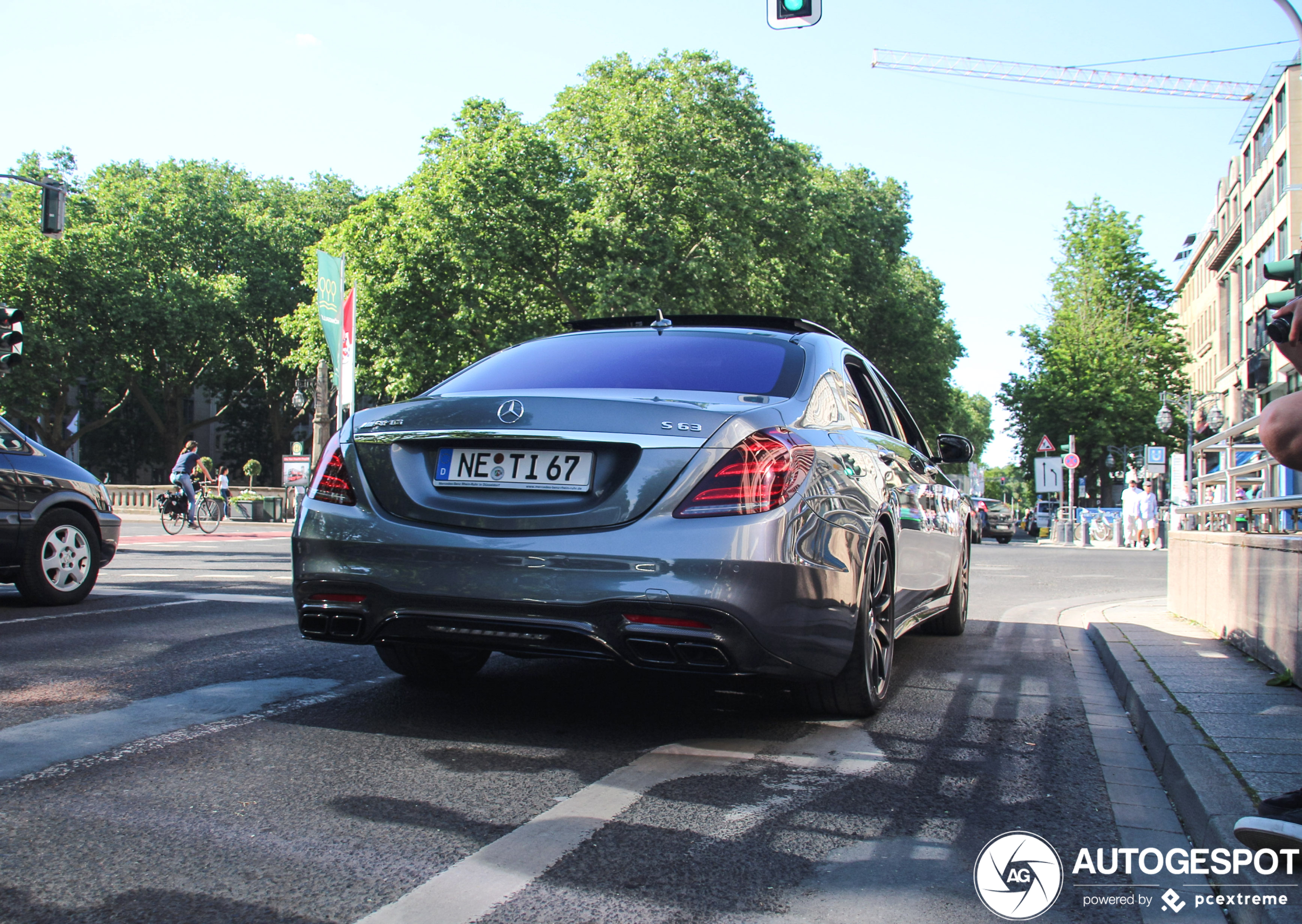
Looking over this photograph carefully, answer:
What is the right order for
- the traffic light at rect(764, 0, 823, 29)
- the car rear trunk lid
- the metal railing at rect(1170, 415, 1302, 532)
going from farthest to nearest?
1. the traffic light at rect(764, 0, 823, 29)
2. the metal railing at rect(1170, 415, 1302, 532)
3. the car rear trunk lid

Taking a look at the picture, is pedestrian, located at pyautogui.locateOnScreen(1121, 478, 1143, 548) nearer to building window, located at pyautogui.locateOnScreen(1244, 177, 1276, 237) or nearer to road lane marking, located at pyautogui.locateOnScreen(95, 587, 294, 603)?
building window, located at pyautogui.locateOnScreen(1244, 177, 1276, 237)

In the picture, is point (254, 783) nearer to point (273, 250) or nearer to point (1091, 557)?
point (1091, 557)

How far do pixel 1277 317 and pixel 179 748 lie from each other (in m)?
3.39

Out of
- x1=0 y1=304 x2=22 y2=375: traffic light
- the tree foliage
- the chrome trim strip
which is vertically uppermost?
the tree foliage

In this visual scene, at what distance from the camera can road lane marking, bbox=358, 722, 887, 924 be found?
254 cm

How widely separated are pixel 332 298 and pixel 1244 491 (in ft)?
44.6

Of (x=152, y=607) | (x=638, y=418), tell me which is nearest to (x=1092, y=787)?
(x=638, y=418)

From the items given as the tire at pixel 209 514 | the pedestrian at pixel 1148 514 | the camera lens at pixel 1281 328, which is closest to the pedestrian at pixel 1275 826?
the camera lens at pixel 1281 328

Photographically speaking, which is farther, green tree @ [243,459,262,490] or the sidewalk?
green tree @ [243,459,262,490]

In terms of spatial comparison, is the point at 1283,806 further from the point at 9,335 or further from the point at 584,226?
the point at 584,226

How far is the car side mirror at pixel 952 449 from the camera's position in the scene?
7.35 m

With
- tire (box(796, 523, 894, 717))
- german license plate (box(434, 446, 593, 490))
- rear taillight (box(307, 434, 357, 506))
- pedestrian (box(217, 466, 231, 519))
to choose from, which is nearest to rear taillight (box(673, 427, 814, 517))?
german license plate (box(434, 446, 593, 490))

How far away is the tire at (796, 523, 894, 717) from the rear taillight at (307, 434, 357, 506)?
1817 mm

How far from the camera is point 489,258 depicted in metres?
34.2
